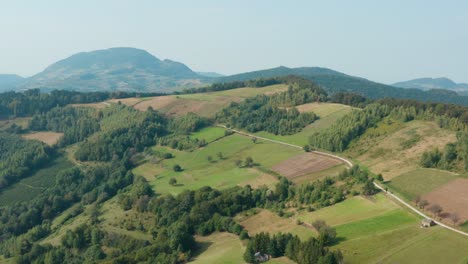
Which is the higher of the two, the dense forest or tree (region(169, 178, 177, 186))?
the dense forest

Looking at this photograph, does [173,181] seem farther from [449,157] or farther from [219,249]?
[449,157]

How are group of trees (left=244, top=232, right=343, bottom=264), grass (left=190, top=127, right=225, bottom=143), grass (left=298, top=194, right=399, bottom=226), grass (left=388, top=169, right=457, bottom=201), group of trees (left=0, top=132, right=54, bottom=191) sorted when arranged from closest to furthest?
group of trees (left=244, top=232, right=343, bottom=264) < grass (left=298, top=194, right=399, bottom=226) < grass (left=388, top=169, right=457, bottom=201) < group of trees (left=0, top=132, right=54, bottom=191) < grass (left=190, top=127, right=225, bottom=143)

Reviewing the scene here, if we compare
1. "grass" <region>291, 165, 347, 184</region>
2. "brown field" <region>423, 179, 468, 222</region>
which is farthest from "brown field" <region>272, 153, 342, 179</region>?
"brown field" <region>423, 179, 468, 222</region>

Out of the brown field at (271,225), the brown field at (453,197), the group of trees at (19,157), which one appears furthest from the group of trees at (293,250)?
the group of trees at (19,157)

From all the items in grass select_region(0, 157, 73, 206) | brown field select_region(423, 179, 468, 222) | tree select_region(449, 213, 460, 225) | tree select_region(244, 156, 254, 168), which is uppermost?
brown field select_region(423, 179, 468, 222)

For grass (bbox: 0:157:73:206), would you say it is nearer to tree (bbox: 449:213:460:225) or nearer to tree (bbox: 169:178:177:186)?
tree (bbox: 169:178:177:186)

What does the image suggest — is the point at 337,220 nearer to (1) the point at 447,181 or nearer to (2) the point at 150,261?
(1) the point at 447,181
